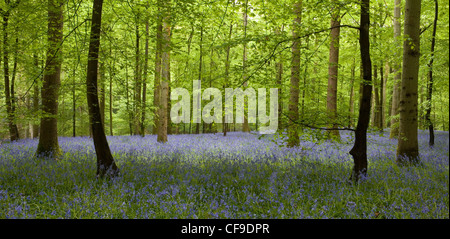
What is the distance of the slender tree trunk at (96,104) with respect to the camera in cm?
532

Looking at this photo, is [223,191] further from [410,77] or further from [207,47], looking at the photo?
[410,77]

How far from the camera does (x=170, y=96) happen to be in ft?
80.7

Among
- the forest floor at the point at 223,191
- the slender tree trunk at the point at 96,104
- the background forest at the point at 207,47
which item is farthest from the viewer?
the slender tree trunk at the point at 96,104

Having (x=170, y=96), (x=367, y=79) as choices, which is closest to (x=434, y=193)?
(x=367, y=79)

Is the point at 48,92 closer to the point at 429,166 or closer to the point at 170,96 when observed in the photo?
the point at 429,166

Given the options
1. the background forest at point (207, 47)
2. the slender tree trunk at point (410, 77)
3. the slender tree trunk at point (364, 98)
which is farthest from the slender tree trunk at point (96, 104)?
the slender tree trunk at point (410, 77)

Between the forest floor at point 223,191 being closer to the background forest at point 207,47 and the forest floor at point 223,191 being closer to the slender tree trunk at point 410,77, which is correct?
the slender tree trunk at point 410,77

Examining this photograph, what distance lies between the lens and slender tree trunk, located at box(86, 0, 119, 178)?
5324 millimetres

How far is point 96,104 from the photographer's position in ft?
17.9

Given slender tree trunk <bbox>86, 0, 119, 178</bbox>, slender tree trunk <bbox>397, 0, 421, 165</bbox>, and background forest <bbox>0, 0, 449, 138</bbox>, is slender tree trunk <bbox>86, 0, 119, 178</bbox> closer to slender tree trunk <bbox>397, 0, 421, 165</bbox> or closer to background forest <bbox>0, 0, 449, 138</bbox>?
background forest <bbox>0, 0, 449, 138</bbox>

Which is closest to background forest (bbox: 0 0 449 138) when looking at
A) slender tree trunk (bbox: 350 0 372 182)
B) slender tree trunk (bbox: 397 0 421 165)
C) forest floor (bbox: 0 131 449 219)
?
slender tree trunk (bbox: 350 0 372 182)

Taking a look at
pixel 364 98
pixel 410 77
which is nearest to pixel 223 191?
pixel 364 98
